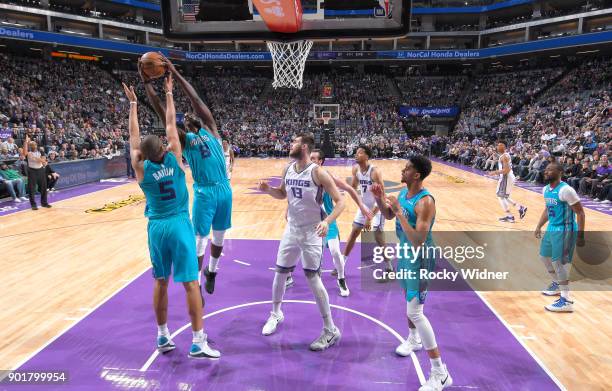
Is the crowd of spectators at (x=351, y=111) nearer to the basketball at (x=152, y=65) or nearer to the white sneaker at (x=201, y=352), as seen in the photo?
the basketball at (x=152, y=65)

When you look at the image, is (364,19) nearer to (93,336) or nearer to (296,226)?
(296,226)

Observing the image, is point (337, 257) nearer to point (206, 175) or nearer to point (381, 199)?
point (206, 175)

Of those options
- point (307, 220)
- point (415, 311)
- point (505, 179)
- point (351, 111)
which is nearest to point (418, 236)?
point (415, 311)

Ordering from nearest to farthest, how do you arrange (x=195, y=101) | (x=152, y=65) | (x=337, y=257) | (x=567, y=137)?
(x=152, y=65) < (x=195, y=101) < (x=337, y=257) < (x=567, y=137)

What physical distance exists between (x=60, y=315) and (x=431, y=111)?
113 feet

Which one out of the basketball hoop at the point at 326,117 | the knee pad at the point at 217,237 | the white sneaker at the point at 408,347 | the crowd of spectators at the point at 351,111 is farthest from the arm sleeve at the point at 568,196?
the basketball hoop at the point at 326,117

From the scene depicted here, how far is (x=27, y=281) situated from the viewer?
6.25 m

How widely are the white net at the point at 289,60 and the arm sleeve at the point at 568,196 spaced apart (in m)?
6.92

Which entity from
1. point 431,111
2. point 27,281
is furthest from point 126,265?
point 431,111

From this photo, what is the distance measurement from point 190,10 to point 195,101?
4261 millimetres

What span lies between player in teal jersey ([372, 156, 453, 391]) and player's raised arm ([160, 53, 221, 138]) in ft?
6.96

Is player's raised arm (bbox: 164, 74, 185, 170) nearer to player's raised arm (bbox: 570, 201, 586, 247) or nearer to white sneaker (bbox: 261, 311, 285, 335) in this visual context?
white sneaker (bbox: 261, 311, 285, 335)

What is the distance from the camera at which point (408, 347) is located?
4.26 m

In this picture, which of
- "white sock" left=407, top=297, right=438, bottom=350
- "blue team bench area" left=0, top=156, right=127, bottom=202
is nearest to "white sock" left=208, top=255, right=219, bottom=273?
"white sock" left=407, top=297, right=438, bottom=350
